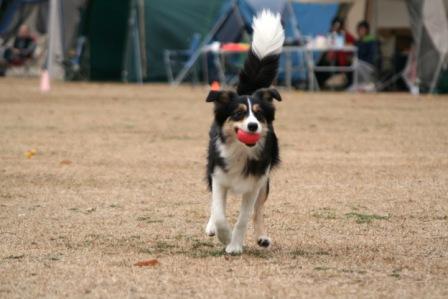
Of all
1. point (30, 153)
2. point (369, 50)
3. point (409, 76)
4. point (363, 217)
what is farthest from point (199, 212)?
point (409, 76)

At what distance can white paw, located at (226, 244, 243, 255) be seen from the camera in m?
5.71

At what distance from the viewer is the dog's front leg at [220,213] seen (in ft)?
18.8

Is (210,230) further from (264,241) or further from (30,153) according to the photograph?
(30,153)

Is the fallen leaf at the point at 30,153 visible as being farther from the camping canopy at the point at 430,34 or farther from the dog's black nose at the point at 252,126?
the camping canopy at the point at 430,34

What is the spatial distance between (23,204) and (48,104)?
11.0m

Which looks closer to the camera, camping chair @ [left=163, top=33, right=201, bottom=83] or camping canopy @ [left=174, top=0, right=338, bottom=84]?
camping canopy @ [left=174, top=0, right=338, bottom=84]

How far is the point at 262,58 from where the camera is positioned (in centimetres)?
666

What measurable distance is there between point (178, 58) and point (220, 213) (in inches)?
809

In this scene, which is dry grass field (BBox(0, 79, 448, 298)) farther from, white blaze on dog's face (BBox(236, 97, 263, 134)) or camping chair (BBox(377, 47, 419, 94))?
camping chair (BBox(377, 47, 419, 94))

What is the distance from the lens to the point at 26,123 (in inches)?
574

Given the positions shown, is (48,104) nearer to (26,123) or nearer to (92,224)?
(26,123)

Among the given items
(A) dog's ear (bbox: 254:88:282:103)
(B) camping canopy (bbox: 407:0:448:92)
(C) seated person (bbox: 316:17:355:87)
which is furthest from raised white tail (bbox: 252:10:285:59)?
(C) seated person (bbox: 316:17:355:87)

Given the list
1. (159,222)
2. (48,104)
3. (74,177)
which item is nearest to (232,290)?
(159,222)

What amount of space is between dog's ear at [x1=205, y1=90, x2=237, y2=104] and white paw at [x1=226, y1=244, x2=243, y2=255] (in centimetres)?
88
